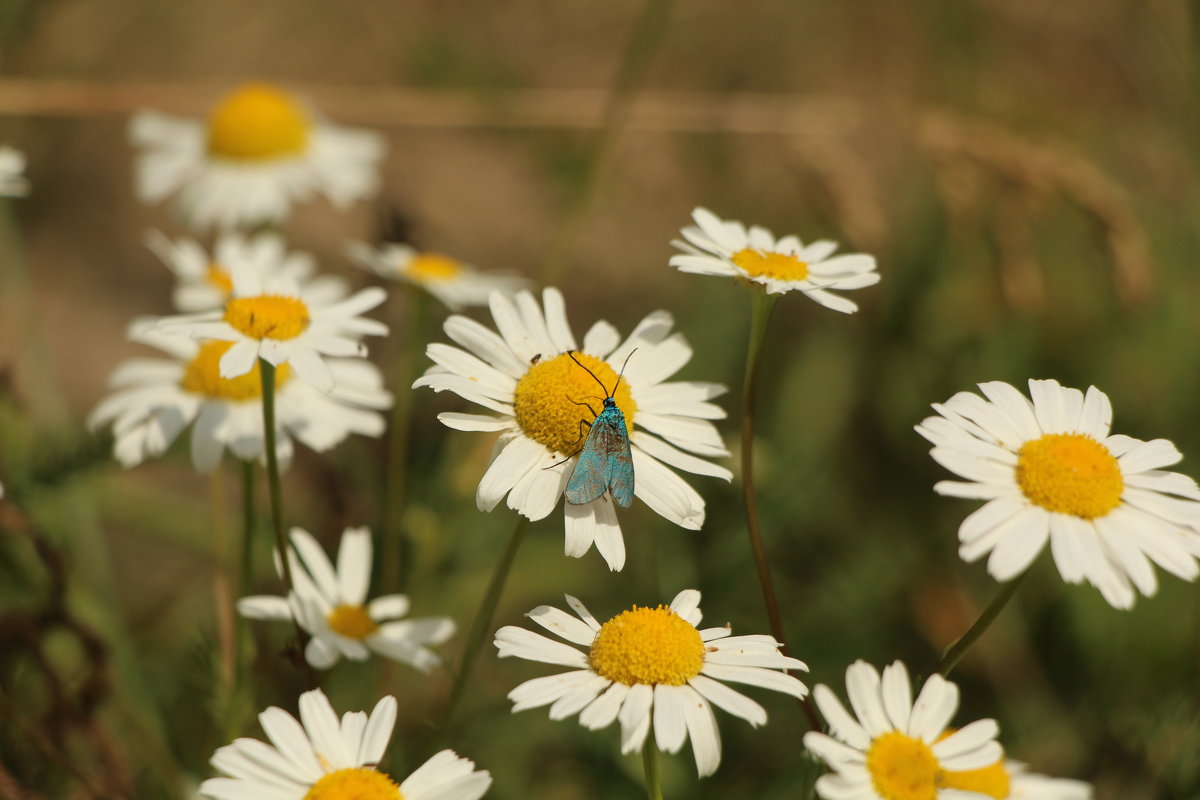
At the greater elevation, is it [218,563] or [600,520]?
[600,520]

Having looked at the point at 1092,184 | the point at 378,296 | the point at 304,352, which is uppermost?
the point at 1092,184

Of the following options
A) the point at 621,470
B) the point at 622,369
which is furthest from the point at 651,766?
the point at 622,369

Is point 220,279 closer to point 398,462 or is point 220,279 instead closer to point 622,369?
point 398,462

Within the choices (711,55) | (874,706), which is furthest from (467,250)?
(874,706)

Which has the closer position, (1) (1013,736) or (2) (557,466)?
(2) (557,466)

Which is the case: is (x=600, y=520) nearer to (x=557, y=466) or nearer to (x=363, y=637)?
(x=557, y=466)

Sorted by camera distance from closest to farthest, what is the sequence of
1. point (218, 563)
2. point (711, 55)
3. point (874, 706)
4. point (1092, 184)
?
point (874, 706) → point (218, 563) → point (1092, 184) → point (711, 55)
